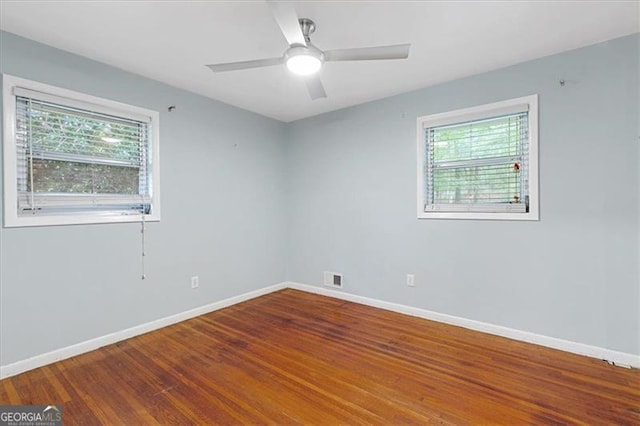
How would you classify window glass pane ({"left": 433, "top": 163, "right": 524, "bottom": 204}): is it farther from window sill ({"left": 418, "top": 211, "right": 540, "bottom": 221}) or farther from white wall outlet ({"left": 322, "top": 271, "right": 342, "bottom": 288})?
white wall outlet ({"left": 322, "top": 271, "right": 342, "bottom": 288})

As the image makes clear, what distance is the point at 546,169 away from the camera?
8.54 feet

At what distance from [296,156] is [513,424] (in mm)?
3649

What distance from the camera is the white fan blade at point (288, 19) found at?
1447mm

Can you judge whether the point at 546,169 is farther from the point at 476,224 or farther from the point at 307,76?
the point at 307,76

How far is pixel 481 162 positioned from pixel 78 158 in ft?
11.8

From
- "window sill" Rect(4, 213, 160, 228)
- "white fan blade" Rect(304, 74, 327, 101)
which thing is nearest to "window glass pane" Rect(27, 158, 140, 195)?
"window sill" Rect(4, 213, 160, 228)

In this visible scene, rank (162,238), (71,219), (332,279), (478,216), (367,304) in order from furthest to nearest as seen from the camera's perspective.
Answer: (332,279) → (367,304) → (162,238) → (478,216) → (71,219)

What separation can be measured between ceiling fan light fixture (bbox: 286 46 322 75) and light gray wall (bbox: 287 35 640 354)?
1742 millimetres

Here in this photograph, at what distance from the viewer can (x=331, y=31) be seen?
7.16ft

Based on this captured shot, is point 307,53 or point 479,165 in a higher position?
point 307,53

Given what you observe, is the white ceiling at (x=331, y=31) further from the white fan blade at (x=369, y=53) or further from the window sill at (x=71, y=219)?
the window sill at (x=71, y=219)

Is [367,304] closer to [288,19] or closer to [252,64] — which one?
[252,64]

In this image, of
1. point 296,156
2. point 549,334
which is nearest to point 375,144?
point 296,156

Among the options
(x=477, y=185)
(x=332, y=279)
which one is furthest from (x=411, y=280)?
(x=477, y=185)
